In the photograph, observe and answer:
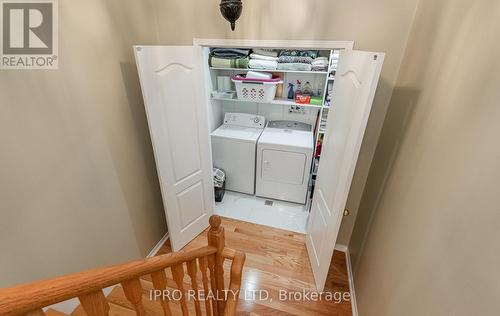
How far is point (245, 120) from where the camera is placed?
3182mm

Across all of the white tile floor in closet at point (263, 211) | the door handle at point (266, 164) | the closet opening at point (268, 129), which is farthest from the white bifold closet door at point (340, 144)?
the door handle at point (266, 164)

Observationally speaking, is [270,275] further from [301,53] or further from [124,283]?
[301,53]

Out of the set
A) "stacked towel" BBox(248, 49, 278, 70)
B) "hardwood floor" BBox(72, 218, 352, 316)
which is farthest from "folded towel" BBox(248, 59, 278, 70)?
"hardwood floor" BBox(72, 218, 352, 316)

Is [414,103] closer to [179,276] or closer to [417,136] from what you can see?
[417,136]

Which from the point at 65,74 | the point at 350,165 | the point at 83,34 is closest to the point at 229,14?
the point at 83,34

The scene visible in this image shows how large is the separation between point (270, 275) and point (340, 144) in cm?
135

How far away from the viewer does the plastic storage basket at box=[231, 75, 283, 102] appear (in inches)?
105

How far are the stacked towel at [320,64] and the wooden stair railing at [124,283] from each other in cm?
219

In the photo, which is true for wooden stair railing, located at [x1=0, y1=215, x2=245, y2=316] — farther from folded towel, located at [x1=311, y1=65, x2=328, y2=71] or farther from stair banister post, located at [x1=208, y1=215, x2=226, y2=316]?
folded towel, located at [x1=311, y1=65, x2=328, y2=71]

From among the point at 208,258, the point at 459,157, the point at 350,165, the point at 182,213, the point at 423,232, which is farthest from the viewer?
the point at 182,213

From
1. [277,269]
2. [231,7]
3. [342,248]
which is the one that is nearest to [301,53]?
[231,7]

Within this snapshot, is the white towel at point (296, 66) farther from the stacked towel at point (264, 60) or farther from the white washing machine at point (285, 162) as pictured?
the white washing machine at point (285, 162)

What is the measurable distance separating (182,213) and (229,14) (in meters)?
1.72

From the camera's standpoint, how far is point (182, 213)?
2156 mm
